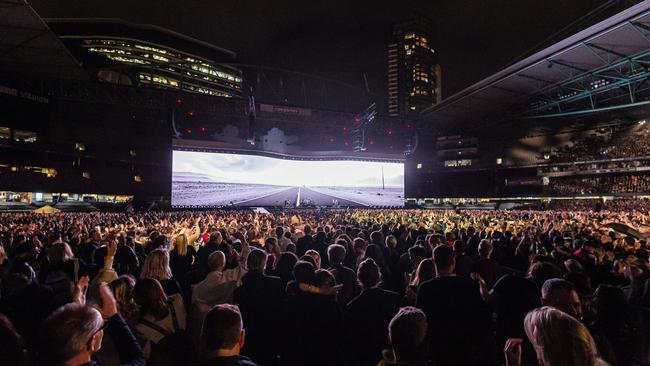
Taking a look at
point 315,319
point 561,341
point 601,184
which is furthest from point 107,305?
point 601,184

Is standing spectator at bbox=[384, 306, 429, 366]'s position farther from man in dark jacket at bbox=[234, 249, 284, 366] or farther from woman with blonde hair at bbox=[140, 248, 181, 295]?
woman with blonde hair at bbox=[140, 248, 181, 295]

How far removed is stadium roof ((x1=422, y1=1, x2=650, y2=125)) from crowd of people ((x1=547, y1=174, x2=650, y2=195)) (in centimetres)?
915

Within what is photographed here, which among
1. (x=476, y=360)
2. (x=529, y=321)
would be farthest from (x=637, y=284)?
(x=529, y=321)

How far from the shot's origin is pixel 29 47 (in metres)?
20.5

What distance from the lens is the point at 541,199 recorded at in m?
45.2

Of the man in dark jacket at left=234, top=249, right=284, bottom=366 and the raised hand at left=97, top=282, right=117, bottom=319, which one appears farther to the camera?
the man in dark jacket at left=234, top=249, right=284, bottom=366

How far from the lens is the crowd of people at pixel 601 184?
38.0 m

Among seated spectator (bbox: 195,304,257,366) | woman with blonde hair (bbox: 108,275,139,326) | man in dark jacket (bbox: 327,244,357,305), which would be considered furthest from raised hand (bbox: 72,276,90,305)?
man in dark jacket (bbox: 327,244,357,305)

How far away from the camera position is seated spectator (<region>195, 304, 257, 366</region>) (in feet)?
6.45

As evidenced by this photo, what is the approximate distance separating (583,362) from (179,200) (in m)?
35.5

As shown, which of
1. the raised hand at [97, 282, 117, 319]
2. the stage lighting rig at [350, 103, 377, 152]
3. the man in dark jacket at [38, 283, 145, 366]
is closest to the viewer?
the man in dark jacket at [38, 283, 145, 366]

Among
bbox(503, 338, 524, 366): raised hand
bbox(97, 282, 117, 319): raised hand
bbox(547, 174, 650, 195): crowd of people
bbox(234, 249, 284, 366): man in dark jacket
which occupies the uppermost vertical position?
bbox(547, 174, 650, 195): crowd of people

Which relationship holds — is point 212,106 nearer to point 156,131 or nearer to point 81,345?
point 156,131

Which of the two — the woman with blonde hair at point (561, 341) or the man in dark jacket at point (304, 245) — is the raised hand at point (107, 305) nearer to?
the woman with blonde hair at point (561, 341)
